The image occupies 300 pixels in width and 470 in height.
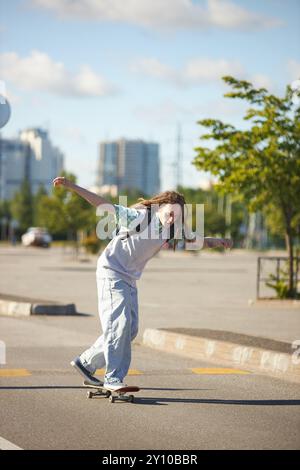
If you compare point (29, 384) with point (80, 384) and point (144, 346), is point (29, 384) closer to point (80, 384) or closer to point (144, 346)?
point (80, 384)

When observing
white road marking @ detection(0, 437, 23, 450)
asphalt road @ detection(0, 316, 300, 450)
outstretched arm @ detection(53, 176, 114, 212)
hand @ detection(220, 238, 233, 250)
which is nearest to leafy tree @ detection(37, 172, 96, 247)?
asphalt road @ detection(0, 316, 300, 450)

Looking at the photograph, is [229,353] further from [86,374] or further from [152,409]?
[152,409]

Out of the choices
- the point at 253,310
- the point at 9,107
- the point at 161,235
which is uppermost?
the point at 9,107

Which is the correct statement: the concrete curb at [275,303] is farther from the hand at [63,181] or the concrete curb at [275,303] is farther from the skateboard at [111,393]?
the hand at [63,181]

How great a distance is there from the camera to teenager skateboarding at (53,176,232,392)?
8.88 meters

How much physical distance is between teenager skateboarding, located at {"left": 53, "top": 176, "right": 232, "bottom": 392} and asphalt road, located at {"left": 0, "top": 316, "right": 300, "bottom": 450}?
19.9 inches

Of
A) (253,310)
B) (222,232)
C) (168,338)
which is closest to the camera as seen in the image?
(168,338)

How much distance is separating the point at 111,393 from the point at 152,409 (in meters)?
0.55

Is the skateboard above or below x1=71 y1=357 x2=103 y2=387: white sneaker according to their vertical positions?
below

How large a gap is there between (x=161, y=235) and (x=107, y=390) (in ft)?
4.95

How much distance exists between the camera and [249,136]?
80.0ft

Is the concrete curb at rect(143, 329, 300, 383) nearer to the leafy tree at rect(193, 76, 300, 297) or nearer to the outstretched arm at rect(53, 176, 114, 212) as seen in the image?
the outstretched arm at rect(53, 176, 114, 212)

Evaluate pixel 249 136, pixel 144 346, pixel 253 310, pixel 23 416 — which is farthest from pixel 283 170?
pixel 23 416
